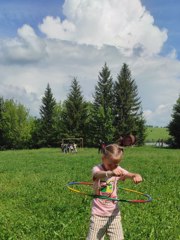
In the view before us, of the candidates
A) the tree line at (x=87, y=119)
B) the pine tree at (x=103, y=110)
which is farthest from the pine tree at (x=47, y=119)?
the pine tree at (x=103, y=110)

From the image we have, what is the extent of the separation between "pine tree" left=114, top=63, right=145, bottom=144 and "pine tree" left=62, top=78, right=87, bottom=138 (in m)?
6.91

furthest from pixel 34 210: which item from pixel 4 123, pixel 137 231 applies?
pixel 4 123

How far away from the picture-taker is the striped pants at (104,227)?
6637 mm

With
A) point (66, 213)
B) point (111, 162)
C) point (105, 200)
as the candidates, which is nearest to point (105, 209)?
point (105, 200)

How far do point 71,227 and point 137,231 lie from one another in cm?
150

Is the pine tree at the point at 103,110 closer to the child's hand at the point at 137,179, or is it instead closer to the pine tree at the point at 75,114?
the pine tree at the point at 75,114

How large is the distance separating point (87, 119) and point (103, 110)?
5590 millimetres

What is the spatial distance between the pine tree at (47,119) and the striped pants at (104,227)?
7455cm

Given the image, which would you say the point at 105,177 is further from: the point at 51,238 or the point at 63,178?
the point at 63,178

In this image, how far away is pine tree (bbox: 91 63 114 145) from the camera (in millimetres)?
73875

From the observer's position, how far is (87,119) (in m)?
79.2

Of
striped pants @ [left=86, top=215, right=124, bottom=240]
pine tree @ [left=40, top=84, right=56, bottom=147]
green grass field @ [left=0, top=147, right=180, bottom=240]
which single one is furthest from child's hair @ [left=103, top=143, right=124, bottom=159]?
pine tree @ [left=40, top=84, right=56, bottom=147]

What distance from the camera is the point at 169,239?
323 inches

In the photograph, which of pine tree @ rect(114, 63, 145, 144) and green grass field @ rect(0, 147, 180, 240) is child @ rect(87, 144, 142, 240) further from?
pine tree @ rect(114, 63, 145, 144)
